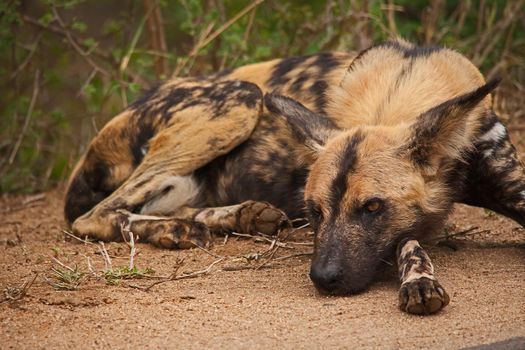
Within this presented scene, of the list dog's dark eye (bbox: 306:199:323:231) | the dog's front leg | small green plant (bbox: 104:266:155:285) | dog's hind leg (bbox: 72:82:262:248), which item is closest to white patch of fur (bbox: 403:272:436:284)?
the dog's front leg

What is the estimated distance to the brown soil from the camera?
2852 millimetres

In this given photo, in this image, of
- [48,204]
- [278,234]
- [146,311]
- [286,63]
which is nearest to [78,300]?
[146,311]

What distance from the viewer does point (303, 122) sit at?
4.04 metres

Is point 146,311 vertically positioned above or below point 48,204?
above

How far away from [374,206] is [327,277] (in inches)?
14.4

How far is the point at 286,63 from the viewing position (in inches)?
190

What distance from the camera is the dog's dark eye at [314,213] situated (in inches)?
143

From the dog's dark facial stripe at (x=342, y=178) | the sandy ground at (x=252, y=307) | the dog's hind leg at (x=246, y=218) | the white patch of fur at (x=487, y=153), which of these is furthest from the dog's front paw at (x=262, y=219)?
the white patch of fur at (x=487, y=153)

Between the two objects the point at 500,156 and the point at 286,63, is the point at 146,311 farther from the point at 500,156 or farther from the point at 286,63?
the point at 286,63

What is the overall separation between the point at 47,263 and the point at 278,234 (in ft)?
3.42

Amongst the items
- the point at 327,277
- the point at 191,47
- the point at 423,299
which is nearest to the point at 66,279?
the point at 327,277

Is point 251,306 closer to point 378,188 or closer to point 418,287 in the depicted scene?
point 418,287

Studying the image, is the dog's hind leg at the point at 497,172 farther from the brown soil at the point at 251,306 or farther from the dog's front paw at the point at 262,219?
the dog's front paw at the point at 262,219

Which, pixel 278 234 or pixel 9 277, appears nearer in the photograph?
pixel 9 277
